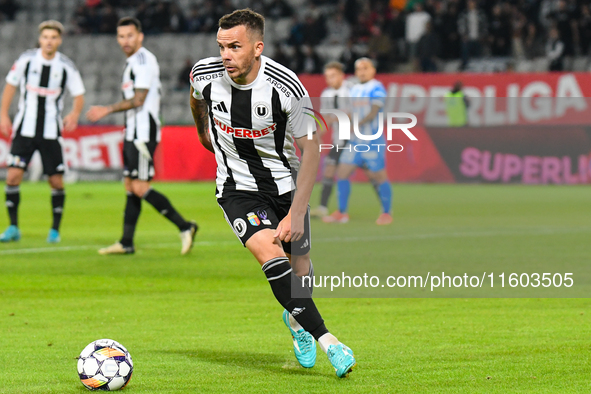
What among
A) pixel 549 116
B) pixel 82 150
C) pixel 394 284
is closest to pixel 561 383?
pixel 394 284

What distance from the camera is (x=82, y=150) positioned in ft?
67.3

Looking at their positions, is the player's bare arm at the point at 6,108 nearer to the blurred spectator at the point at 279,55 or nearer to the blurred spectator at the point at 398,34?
the blurred spectator at the point at 279,55

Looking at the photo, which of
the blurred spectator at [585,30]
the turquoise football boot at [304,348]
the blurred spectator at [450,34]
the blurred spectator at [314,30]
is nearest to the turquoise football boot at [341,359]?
the turquoise football boot at [304,348]

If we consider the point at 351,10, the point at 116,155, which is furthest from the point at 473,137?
the point at 116,155

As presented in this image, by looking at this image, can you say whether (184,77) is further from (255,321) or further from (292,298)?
(292,298)

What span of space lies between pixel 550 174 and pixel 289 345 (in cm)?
1151

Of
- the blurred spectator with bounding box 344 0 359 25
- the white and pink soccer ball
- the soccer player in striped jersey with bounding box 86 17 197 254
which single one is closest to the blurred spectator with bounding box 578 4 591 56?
the blurred spectator with bounding box 344 0 359 25

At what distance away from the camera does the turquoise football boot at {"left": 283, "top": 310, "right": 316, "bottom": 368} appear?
4.59 meters

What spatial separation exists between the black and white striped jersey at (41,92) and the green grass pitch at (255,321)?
50.9 inches

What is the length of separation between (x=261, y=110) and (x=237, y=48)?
1.17 ft

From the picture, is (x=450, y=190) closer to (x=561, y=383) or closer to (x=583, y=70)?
(x=583, y=70)

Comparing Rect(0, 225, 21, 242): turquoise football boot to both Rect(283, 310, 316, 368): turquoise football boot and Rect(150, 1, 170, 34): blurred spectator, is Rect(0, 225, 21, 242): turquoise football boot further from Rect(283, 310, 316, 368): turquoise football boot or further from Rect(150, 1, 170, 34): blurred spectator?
Rect(150, 1, 170, 34): blurred spectator

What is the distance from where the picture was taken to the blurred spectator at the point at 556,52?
68.4 feet

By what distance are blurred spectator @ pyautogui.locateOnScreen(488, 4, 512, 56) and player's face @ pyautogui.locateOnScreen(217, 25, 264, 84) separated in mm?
18085
